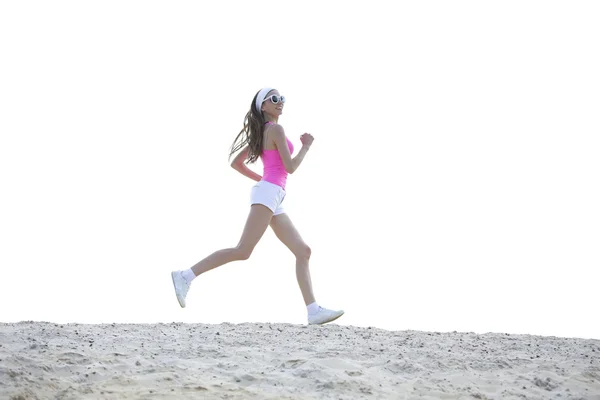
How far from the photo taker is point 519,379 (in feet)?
23.2

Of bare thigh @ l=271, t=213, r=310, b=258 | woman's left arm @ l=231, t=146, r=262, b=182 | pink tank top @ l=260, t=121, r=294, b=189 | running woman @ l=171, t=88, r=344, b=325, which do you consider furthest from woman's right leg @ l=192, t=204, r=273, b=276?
woman's left arm @ l=231, t=146, r=262, b=182

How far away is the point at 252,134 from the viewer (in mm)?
8930

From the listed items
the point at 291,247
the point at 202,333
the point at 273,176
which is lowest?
the point at 202,333

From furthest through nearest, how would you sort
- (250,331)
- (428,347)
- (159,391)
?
(250,331) → (428,347) → (159,391)

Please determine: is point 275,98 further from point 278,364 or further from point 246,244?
point 278,364

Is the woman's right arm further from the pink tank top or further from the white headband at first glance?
the white headband

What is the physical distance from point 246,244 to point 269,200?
539 mm

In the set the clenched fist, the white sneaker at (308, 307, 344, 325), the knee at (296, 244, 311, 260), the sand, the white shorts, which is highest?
the clenched fist

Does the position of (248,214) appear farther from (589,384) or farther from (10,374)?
(589,384)

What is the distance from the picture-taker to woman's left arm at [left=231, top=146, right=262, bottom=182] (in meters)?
9.12

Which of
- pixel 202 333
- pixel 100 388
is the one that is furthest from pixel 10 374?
pixel 202 333

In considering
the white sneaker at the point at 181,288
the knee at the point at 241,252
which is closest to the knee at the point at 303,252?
the knee at the point at 241,252

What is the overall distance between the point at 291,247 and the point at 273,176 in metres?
0.81

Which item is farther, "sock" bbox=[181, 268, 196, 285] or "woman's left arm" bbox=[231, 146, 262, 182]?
"woman's left arm" bbox=[231, 146, 262, 182]
